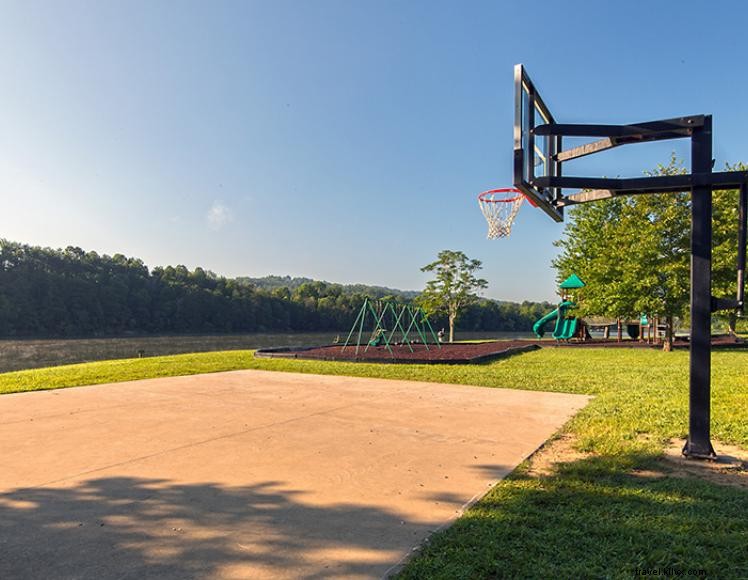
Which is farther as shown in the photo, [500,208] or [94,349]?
[94,349]

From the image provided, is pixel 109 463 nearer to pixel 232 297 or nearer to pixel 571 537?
pixel 571 537

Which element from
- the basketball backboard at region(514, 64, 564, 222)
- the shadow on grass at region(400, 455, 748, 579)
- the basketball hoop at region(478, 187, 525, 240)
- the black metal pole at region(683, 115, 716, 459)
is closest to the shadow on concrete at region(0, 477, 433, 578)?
the shadow on grass at region(400, 455, 748, 579)

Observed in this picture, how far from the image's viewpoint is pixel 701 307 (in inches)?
173

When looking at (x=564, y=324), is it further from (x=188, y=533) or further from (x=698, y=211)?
(x=188, y=533)

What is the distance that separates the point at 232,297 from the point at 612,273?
66.4 meters

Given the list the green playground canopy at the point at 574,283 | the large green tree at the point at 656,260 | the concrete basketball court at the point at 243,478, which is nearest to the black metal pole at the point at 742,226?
the concrete basketball court at the point at 243,478

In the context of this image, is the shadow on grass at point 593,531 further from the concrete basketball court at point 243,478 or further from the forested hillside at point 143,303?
the forested hillside at point 143,303

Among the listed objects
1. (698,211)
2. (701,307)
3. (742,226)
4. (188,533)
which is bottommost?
(188,533)

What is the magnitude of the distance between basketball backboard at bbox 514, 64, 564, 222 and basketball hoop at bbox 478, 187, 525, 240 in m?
4.71

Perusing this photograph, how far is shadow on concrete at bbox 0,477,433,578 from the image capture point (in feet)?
8.27

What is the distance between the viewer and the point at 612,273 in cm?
1984

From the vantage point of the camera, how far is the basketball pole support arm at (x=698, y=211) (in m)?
4.34

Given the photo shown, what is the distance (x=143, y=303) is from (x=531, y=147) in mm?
72491

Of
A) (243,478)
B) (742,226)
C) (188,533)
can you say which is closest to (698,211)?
(742,226)
